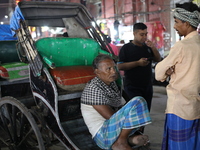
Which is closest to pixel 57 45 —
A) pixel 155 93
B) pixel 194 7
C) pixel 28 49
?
pixel 28 49

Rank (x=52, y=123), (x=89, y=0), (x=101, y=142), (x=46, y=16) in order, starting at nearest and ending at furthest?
1. (x=101, y=142)
2. (x=52, y=123)
3. (x=46, y=16)
4. (x=89, y=0)

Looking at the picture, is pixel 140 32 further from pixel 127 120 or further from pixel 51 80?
pixel 127 120

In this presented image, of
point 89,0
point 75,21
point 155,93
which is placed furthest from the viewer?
point 89,0

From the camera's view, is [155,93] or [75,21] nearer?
[75,21]

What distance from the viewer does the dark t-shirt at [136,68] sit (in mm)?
3033

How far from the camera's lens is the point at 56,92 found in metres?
2.32

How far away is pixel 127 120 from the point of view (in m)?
1.87

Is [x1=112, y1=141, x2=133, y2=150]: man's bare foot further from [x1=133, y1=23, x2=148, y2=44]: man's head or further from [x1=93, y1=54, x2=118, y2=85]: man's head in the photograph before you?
[x1=133, y1=23, x2=148, y2=44]: man's head

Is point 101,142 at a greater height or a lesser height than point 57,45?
lesser

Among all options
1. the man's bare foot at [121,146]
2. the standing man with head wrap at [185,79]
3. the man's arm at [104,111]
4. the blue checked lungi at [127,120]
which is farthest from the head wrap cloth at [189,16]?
the man's bare foot at [121,146]

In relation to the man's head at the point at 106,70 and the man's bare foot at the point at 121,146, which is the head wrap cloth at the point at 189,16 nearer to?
the man's head at the point at 106,70

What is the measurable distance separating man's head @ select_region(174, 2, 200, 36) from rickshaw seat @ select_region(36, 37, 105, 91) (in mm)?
1240

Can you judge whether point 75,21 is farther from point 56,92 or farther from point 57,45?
point 56,92

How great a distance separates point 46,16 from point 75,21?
19.3 inches
